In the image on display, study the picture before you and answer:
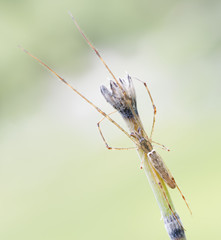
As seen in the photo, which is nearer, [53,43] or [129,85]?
[129,85]

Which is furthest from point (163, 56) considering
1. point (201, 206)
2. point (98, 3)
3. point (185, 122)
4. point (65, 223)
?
point (201, 206)

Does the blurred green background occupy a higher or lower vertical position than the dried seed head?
higher

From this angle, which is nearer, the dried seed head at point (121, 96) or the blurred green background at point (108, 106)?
the dried seed head at point (121, 96)

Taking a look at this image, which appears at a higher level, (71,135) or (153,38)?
(153,38)

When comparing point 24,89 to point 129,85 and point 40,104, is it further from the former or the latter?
point 129,85

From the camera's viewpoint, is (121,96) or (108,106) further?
(108,106)

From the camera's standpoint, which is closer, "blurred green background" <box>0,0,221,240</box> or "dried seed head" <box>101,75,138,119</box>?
"dried seed head" <box>101,75,138,119</box>

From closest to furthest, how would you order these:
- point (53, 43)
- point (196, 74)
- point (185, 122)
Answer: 1. point (185, 122)
2. point (196, 74)
3. point (53, 43)

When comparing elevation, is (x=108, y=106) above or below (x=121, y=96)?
above

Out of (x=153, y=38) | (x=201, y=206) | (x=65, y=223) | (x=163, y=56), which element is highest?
(x=153, y=38)

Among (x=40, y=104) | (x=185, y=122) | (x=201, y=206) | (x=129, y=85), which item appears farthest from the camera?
(x=40, y=104)

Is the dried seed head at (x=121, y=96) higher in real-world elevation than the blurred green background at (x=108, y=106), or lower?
lower
